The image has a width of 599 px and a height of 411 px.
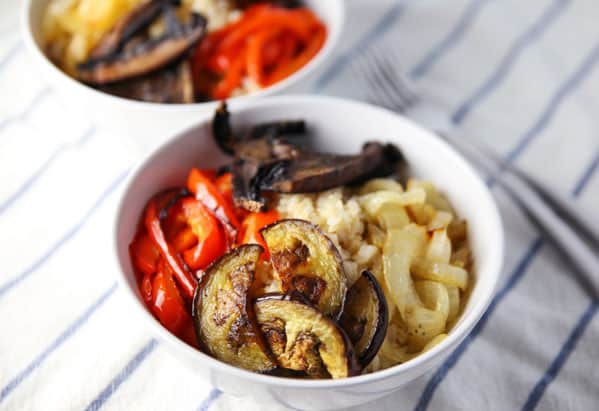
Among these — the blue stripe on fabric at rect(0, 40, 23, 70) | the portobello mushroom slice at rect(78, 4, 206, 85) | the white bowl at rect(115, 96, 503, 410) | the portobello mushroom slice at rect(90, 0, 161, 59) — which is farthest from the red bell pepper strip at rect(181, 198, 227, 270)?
the blue stripe on fabric at rect(0, 40, 23, 70)

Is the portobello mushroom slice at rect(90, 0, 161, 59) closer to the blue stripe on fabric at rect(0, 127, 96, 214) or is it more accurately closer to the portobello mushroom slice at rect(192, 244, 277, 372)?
the blue stripe on fabric at rect(0, 127, 96, 214)

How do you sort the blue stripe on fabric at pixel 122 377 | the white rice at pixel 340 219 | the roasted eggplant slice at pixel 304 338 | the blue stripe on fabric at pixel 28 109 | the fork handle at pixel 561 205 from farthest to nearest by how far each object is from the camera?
the blue stripe on fabric at pixel 28 109 → the fork handle at pixel 561 205 → the blue stripe on fabric at pixel 122 377 → the white rice at pixel 340 219 → the roasted eggplant slice at pixel 304 338

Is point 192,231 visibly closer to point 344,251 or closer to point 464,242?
point 344,251

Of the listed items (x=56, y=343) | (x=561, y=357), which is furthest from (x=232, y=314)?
(x=561, y=357)

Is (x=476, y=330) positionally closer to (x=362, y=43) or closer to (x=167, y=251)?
(x=167, y=251)

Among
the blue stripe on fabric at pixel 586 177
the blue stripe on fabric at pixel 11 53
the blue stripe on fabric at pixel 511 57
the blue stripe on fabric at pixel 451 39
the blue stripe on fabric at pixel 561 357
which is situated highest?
the blue stripe on fabric at pixel 11 53

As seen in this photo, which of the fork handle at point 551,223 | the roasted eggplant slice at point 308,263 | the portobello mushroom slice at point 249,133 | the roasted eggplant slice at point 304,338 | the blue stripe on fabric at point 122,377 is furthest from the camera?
A: the fork handle at point 551,223

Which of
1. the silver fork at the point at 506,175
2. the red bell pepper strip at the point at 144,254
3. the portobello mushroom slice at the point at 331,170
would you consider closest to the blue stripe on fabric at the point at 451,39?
the silver fork at the point at 506,175

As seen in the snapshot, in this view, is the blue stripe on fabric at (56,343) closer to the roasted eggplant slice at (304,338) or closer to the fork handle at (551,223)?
the roasted eggplant slice at (304,338)

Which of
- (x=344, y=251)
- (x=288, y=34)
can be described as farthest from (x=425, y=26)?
(x=344, y=251)
